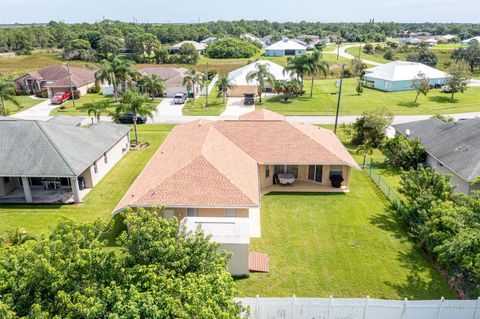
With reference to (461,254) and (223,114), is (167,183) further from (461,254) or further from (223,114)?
(223,114)

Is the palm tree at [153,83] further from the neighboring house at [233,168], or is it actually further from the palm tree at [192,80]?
the neighboring house at [233,168]

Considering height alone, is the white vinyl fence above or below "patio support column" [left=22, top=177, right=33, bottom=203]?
above

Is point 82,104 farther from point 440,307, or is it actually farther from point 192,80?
point 440,307

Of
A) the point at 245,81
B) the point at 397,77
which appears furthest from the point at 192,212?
the point at 397,77

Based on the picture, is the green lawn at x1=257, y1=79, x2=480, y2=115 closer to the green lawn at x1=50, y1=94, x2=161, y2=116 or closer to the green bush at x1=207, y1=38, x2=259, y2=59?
the green lawn at x1=50, y1=94, x2=161, y2=116

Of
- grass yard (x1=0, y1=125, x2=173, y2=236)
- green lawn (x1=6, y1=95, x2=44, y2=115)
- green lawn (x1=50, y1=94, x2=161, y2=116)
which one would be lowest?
grass yard (x1=0, y1=125, x2=173, y2=236)

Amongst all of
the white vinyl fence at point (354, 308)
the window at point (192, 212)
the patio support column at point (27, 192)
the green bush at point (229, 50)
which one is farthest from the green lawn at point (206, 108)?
the green bush at point (229, 50)

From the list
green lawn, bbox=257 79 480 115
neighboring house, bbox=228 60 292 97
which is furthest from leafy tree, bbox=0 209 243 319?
neighboring house, bbox=228 60 292 97

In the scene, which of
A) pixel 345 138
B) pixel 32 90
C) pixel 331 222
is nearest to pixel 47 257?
pixel 331 222
